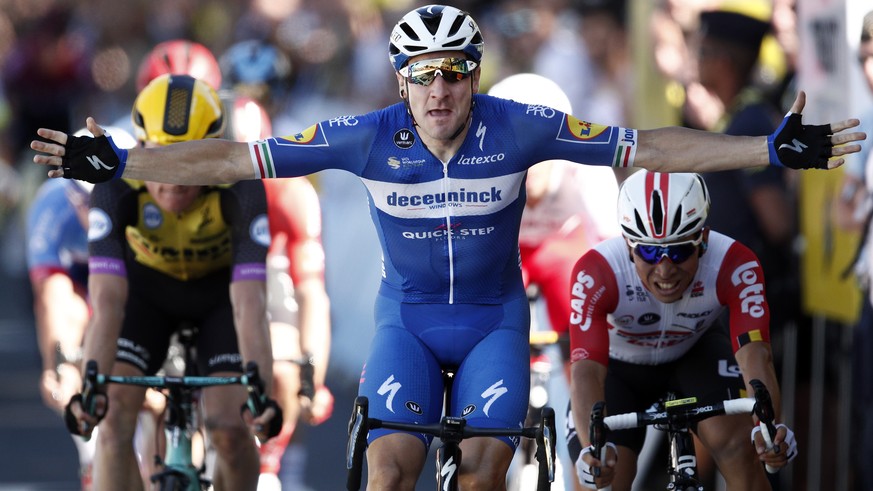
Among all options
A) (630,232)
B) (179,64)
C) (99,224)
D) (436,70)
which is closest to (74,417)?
(99,224)

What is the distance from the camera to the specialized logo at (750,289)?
657 cm

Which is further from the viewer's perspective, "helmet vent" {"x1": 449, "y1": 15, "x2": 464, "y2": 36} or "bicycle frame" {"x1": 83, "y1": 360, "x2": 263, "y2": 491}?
"bicycle frame" {"x1": 83, "y1": 360, "x2": 263, "y2": 491}

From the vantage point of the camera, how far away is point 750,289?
6.65m

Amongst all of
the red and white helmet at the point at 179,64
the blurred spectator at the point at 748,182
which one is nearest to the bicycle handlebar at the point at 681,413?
the blurred spectator at the point at 748,182

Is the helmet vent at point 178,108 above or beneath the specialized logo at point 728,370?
above

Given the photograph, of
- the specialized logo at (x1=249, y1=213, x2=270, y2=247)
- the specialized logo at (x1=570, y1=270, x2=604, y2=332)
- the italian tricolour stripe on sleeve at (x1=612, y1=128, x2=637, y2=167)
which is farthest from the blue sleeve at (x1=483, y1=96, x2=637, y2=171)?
the specialized logo at (x1=249, y1=213, x2=270, y2=247)

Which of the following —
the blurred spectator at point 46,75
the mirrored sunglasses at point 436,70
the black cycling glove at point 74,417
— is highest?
the blurred spectator at point 46,75

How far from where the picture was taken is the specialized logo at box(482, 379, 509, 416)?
234 inches

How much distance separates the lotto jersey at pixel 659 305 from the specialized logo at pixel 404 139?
1.06 metres

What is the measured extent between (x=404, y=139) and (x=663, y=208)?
1.11 m

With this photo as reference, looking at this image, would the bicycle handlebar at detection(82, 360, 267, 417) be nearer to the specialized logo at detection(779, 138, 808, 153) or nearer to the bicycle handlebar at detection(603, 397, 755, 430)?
the bicycle handlebar at detection(603, 397, 755, 430)

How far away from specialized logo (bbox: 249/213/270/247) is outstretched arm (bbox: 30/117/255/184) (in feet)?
3.45

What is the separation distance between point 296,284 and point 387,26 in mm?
9615

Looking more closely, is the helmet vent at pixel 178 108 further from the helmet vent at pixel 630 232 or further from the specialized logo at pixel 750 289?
the specialized logo at pixel 750 289
